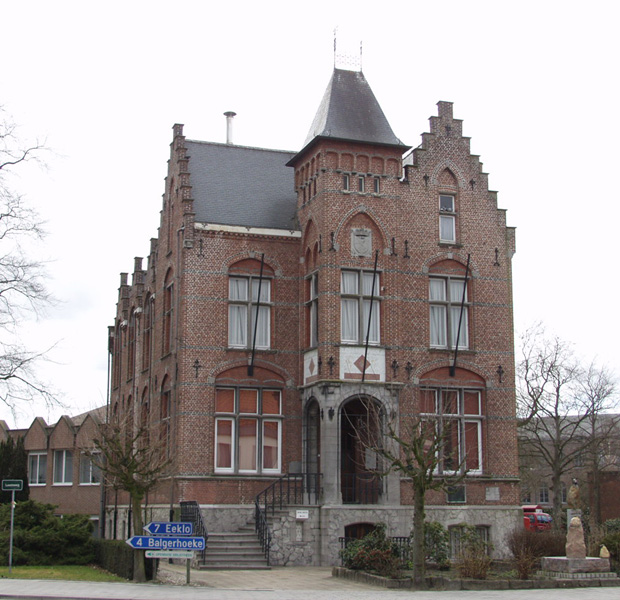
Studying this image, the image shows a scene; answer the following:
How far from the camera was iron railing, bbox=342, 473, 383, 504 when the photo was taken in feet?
93.2

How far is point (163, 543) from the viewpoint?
21.3 metres

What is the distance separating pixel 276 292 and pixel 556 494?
69.6ft

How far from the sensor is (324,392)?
A: 28094 millimetres

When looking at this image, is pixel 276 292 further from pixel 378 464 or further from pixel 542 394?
pixel 542 394

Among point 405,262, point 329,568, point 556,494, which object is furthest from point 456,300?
point 556,494

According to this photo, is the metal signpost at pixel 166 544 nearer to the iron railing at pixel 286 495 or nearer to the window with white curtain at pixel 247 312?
the iron railing at pixel 286 495

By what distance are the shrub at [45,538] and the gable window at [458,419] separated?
36.1ft

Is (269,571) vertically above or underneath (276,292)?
underneath

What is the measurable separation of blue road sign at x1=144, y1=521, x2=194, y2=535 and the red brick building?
248 inches

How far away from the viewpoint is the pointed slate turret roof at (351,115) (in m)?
30.2

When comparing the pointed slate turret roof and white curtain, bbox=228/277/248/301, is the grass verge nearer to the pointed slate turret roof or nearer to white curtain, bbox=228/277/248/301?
white curtain, bbox=228/277/248/301

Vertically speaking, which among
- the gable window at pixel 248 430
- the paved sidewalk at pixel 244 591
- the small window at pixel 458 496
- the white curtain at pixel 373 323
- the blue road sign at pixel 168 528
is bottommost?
the paved sidewalk at pixel 244 591

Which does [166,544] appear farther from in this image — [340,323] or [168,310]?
[168,310]

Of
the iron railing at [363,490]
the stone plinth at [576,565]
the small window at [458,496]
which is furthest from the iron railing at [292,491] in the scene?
the stone plinth at [576,565]
